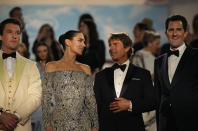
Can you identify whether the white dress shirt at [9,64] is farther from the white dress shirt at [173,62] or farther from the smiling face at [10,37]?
the white dress shirt at [173,62]

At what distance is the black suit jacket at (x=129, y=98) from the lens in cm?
477

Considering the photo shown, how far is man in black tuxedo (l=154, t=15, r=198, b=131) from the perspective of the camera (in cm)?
477

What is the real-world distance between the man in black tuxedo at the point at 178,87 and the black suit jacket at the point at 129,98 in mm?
173

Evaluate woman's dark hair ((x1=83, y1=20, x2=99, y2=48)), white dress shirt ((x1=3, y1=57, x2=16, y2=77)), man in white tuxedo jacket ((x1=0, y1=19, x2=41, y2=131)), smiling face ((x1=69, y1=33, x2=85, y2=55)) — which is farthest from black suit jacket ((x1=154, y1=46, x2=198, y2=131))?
woman's dark hair ((x1=83, y1=20, x2=99, y2=48))

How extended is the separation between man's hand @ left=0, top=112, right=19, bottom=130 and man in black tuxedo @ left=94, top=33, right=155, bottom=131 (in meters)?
1.01

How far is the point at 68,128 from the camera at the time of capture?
4.37 m

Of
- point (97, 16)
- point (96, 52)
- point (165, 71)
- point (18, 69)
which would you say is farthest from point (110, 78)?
point (97, 16)

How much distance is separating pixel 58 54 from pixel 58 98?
3.08 m

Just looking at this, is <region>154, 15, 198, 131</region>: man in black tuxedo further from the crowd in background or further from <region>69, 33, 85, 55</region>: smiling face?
the crowd in background

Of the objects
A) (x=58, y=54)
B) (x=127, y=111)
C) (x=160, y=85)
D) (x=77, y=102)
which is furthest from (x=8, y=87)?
(x=58, y=54)

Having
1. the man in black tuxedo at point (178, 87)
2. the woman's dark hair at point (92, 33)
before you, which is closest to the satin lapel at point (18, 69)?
the man in black tuxedo at point (178, 87)

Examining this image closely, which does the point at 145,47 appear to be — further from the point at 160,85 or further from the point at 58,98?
the point at 58,98

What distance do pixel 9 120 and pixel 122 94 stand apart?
1294 mm

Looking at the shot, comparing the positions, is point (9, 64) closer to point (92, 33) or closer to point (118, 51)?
point (118, 51)
